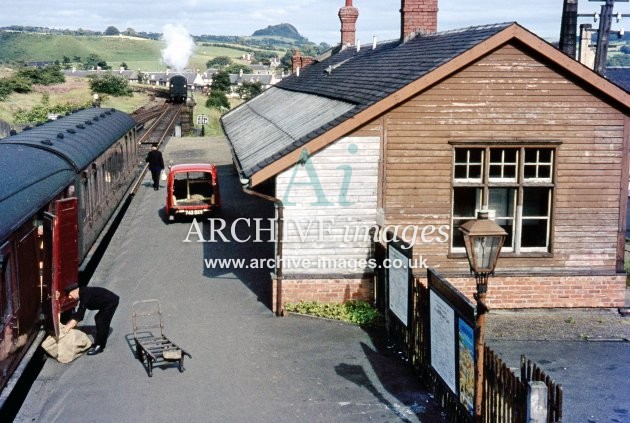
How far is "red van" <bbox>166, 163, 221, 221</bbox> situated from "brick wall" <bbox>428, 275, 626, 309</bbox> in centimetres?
864

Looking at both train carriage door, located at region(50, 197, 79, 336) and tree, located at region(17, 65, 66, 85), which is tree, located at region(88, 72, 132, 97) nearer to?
tree, located at region(17, 65, 66, 85)

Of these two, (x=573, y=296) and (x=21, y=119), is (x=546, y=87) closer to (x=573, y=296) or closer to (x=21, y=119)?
(x=573, y=296)

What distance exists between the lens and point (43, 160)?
12289mm

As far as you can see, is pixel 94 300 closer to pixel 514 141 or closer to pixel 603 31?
pixel 514 141

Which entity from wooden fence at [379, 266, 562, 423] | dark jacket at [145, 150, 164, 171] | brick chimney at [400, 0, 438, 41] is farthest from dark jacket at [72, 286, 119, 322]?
dark jacket at [145, 150, 164, 171]

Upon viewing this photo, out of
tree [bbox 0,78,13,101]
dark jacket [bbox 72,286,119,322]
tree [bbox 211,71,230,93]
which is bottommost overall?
dark jacket [bbox 72,286,119,322]

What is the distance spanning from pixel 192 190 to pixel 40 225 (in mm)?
9668

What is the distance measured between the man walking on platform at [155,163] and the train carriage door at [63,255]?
12.8 metres

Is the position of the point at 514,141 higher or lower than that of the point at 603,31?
lower

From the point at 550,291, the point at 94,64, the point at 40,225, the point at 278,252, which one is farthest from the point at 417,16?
the point at 94,64

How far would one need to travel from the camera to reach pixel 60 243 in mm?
10328

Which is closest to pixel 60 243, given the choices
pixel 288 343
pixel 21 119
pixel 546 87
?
pixel 288 343

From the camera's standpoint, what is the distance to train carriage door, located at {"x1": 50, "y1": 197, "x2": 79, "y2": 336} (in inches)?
394

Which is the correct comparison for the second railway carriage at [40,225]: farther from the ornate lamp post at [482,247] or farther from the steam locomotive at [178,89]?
the steam locomotive at [178,89]
